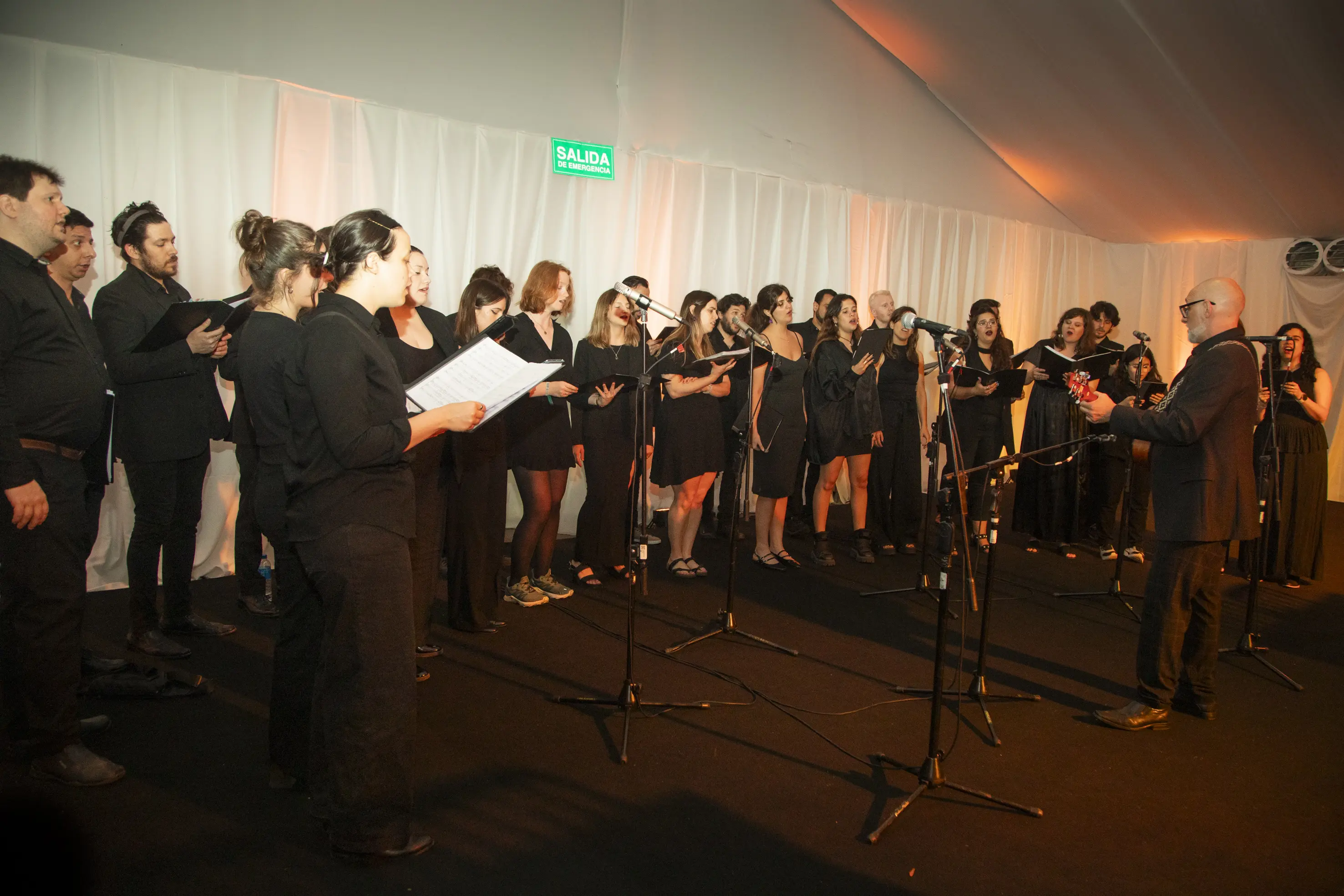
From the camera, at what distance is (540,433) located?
4398 mm

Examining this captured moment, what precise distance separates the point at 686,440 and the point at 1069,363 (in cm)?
256

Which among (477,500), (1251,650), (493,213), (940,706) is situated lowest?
(1251,650)

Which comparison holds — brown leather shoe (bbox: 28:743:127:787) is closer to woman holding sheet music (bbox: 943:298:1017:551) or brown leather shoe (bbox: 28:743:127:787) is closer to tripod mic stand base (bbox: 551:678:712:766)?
tripod mic stand base (bbox: 551:678:712:766)

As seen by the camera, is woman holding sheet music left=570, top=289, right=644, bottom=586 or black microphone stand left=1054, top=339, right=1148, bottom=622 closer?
woman holding sheet music left=570, top=289, right=644, bottom=586

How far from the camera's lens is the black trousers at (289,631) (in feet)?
8.21

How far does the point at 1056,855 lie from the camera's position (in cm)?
249

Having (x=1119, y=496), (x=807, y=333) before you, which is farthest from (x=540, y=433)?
(x=1119, y=496)

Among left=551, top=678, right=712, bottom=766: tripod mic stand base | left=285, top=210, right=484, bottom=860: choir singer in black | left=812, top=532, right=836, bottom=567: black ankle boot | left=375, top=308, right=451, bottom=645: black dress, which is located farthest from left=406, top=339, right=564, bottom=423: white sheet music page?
left=812, top=532, right=836, bottom=567: black ankle boot

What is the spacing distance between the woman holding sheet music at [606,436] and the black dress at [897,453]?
2013 millimetres

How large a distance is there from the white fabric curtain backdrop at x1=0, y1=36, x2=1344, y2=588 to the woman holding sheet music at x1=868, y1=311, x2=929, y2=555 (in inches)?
71.6

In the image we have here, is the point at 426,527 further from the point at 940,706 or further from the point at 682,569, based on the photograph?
the point at 682,569

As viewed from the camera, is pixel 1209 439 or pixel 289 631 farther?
pixel 1209 439

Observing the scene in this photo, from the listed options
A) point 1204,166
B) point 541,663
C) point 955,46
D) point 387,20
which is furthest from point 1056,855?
point 1204,166

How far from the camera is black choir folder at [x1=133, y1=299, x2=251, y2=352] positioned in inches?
121
